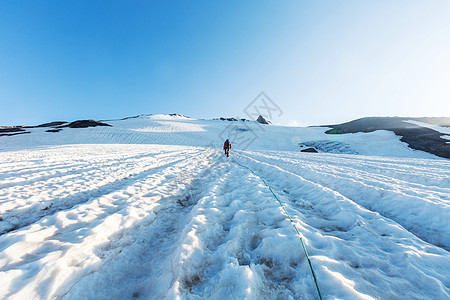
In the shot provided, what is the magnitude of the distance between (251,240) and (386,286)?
5.26ft

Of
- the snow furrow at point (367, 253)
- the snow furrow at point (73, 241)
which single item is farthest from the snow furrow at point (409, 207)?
the snow furrow at point (73, 241)

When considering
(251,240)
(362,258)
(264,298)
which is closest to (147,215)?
(251,240)

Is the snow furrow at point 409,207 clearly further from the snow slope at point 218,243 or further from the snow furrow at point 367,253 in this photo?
the snow furrow at point 367,253

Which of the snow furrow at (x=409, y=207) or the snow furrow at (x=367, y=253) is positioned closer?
the snow furrow at (x=367, y=253)

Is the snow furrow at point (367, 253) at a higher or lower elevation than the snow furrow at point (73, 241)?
lower

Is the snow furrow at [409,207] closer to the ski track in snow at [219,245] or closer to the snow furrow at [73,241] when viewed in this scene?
the ski track in snow at [219,245]

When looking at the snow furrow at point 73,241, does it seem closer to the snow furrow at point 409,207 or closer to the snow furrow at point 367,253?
the snow furrow at point 367,253

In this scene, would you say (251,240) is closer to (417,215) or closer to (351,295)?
(351,295)

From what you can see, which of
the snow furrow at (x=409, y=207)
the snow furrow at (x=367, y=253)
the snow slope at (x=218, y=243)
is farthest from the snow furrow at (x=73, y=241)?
the snow furrow at (x=409, y=207)

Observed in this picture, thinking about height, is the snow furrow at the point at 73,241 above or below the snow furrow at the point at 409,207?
above

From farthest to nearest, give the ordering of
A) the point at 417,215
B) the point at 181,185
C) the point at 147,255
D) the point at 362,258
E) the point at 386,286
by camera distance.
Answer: the point at 181,185, the point at 417,215, the point at 147,255, the point at 362,258, the point at 386,286

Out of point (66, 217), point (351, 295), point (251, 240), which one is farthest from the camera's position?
point (66, 217)

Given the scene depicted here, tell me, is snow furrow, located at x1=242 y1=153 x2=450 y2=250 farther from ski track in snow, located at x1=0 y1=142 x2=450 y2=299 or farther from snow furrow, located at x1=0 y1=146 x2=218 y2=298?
snow furrow, located at x1=0 y1=146 x2=218 y2=298

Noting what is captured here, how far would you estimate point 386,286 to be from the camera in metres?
1.80
